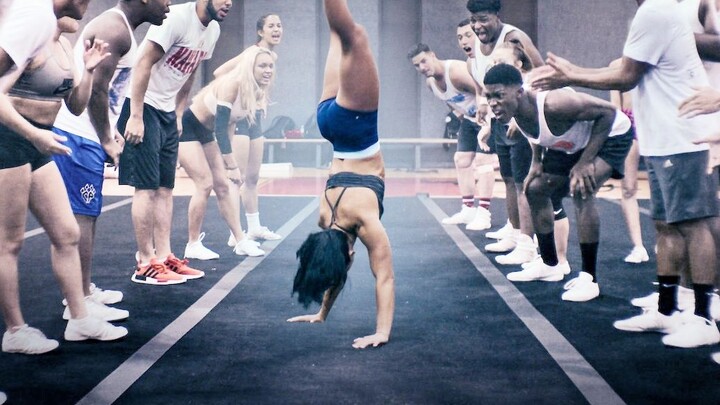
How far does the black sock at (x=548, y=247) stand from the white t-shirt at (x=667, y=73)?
161 cm

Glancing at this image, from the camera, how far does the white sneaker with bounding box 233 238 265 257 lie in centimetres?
678

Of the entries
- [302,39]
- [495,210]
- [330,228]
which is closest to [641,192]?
[495,210]

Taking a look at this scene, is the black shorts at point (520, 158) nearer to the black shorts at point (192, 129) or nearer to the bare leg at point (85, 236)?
the black shorts at point (192, 129)

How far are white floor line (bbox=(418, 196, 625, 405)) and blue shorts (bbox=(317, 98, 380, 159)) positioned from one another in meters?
1.24

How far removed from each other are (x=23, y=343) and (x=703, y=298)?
3.12 meters

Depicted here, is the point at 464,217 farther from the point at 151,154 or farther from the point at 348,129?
the point at 348,129

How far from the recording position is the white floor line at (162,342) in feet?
11.3

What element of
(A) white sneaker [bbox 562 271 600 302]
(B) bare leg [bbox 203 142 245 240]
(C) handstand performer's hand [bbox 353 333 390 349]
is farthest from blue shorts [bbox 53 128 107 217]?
(A) white sneaker [bbox 562 271 600 302]

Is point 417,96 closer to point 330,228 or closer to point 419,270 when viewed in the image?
point 419,270

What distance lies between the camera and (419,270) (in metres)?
6.24

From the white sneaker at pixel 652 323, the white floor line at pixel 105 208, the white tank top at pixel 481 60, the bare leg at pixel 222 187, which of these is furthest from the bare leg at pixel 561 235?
the white floor line at pixel 105 208

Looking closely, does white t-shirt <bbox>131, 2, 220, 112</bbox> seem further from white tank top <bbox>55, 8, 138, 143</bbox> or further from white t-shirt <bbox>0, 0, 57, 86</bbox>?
white t-shirt <bbox>0, 0, 57, 86</bbox>

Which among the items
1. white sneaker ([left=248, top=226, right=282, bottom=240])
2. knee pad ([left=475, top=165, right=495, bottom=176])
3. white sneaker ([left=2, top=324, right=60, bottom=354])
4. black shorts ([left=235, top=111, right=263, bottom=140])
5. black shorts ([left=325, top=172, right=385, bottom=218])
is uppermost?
black shorts ([left=235, top=111, right=263, bottom=140])

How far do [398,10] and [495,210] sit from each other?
7.51m
